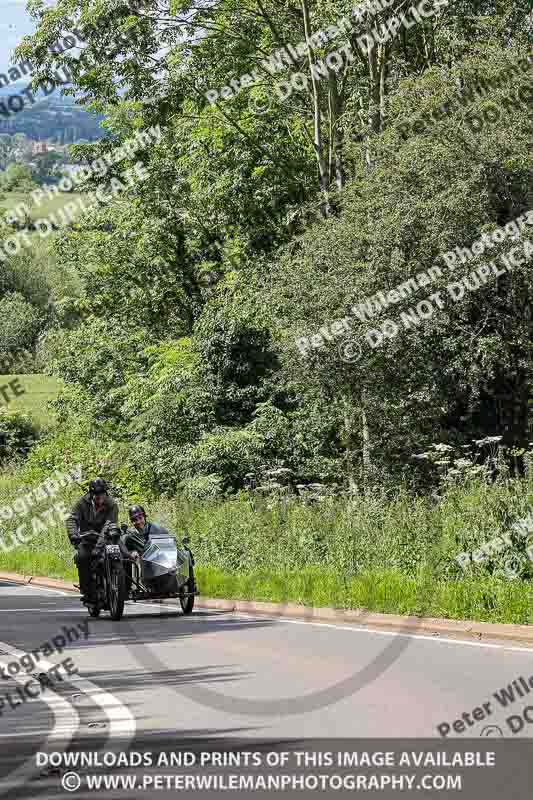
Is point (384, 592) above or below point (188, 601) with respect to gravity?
below

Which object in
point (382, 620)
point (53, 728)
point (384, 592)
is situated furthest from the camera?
point (384, 592)

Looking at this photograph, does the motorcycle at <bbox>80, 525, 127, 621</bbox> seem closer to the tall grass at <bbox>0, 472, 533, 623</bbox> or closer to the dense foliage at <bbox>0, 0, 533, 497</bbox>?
the tall grass at <bbox>0, 472, 533, 623</bbox>

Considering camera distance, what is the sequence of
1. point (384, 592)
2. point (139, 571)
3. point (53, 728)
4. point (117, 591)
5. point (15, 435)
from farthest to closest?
point (15, 435), point (139, 571), point (117, 591), point (384, 592), point (53, 728)

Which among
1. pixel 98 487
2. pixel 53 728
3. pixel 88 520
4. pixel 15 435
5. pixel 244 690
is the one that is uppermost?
pixel 15 435

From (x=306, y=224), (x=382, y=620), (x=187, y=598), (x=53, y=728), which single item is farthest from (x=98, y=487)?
(x=306, y=224)

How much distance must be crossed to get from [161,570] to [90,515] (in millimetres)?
1514

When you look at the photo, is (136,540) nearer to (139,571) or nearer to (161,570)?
(139,571)

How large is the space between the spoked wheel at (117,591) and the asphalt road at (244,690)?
3.81ft

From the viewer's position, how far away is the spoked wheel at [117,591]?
59.5ft

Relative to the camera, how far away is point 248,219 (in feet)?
144

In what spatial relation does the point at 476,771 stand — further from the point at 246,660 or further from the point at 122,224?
the point at 122,224

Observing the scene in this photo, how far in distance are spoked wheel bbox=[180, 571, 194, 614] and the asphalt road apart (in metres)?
1.96

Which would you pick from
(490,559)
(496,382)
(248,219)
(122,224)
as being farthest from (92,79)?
(490,559)

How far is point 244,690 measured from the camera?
35.7 feet
